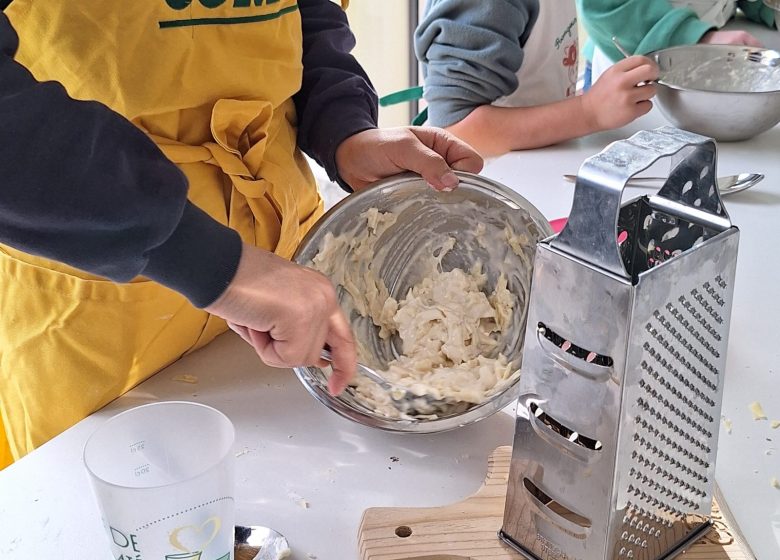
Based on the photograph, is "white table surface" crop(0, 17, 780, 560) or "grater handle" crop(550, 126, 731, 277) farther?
"white table surface" crop(0, 17, 780, 560)

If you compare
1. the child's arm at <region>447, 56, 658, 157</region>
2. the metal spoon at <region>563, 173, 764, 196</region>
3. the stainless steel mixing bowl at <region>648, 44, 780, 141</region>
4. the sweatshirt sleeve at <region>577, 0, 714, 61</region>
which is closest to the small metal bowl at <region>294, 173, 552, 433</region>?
the metal spoon at <region>563, 173, 764, 196</region>

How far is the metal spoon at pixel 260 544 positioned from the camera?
663 millimetres

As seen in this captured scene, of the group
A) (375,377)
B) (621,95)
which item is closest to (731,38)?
(621,95)

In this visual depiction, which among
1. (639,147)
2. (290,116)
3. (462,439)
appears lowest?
(462,439)

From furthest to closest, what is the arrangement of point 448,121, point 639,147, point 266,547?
point 448,121, point 266,547, point 639,147

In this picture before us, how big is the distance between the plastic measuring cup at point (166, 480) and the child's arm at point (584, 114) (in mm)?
946

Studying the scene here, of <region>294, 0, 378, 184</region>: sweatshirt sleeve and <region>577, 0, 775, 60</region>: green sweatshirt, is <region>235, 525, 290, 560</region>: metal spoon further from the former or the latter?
<region>577, 0, 775, 60</region>: green sweatshirt

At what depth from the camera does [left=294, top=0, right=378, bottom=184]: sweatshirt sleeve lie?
1035 mm

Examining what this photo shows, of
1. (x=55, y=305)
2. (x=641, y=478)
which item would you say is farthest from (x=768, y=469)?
(x=55, y=305)

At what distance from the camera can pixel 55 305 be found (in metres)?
0.88

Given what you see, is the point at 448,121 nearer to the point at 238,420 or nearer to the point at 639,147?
the point at 238,420

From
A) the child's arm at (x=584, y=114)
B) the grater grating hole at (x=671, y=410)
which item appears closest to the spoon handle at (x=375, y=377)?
the grater grating hole at (x=671, y=410)

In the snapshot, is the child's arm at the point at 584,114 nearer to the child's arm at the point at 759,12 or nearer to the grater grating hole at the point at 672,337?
the grater grating hole at the point at 672,337

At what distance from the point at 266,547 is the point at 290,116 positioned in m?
0.58
